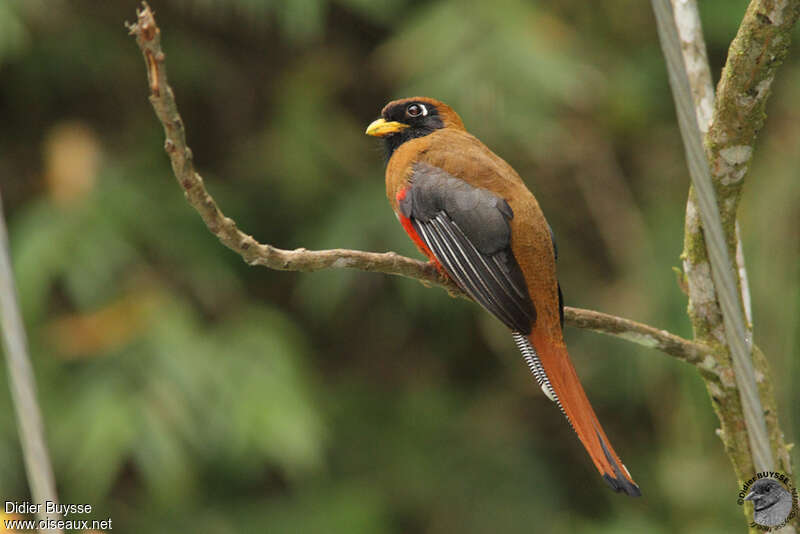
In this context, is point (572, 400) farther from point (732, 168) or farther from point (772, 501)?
point (732, 168)

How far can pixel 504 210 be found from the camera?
2.62 meters

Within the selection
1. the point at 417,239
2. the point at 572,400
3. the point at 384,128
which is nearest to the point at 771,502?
the point at 572,400

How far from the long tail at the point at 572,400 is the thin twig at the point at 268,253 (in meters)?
0.11

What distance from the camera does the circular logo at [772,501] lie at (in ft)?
6.18

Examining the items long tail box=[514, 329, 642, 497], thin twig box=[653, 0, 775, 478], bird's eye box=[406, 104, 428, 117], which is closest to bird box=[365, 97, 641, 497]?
long tail box=[514, 329, 642, 497]

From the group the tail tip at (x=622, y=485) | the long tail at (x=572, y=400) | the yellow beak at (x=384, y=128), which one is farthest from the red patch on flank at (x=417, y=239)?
the tail tip at (x=622, y=485)

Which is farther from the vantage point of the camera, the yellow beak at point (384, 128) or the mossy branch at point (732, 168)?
the yellow beak at point (384, 128)

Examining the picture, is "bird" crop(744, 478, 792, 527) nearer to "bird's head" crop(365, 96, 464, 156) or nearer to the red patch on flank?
the red patch on flank

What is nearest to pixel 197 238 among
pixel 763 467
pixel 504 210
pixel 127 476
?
pixel 127 476

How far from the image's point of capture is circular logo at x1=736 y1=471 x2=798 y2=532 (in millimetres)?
1883

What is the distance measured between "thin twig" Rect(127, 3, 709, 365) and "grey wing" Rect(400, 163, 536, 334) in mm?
Answer: 90

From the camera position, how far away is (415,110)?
3.33 metres

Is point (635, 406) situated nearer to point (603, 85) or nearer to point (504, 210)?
point (603, 85)

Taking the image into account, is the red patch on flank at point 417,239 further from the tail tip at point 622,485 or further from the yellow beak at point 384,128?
the tail tip at point 622,485
